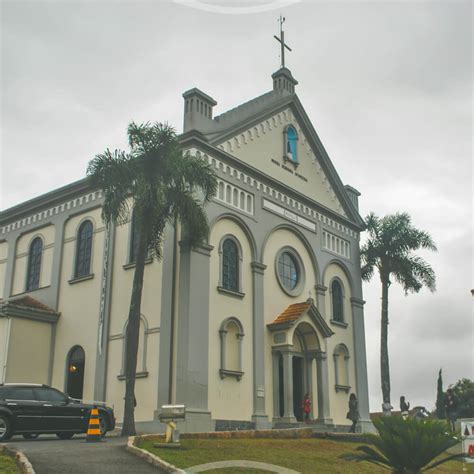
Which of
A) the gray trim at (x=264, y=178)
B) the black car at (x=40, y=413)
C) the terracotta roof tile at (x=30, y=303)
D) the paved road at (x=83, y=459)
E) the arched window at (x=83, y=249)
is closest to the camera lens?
the paved road at (x=83, y=459)

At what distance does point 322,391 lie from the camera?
2861cm

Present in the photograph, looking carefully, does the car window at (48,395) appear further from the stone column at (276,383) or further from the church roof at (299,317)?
the church roof at (299,317)

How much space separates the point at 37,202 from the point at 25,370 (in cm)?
845

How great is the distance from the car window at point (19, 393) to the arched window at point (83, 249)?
10420mm

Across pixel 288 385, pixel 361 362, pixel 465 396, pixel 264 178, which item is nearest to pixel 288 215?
pixel 264 178

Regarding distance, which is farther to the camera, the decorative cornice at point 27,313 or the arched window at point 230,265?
the decorative cornice at point 27,313

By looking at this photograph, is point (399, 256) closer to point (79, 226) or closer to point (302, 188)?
point (302, 188)

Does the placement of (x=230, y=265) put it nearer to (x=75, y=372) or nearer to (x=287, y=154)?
(x=287, y=154)

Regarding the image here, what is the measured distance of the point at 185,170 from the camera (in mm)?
21031

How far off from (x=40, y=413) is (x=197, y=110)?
518 inches

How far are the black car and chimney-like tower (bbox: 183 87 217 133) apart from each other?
37.1 feet

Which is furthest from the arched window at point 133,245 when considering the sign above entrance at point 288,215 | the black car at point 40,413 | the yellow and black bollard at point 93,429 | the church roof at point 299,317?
the yellow and black bollard at point 93,429

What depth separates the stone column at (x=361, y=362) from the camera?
32.0 m

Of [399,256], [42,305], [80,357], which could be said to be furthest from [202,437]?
[399,256]
